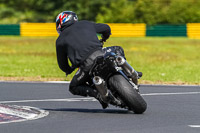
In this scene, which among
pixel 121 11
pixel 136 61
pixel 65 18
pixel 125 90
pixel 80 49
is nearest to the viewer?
pixel 125 90

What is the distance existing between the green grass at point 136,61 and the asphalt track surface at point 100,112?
322 centimetres

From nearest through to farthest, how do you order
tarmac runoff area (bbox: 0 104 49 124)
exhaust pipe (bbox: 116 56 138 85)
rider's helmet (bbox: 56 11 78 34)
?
tarmac runoff area (bbox: 0 104 49 124)
exhaust pipe (bbox: 116 56 138 85)
rider's helmet (bbox: 56 11 78 34)

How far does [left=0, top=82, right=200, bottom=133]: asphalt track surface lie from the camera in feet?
25.0

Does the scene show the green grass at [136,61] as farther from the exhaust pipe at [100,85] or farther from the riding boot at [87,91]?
the exhaust pipe at [100,85]

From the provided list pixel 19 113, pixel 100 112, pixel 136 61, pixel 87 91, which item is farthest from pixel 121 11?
pixel 19 113

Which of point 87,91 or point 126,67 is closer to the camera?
point 126,67

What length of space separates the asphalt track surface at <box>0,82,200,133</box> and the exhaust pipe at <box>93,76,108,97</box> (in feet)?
1.25

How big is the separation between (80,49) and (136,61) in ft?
50.9

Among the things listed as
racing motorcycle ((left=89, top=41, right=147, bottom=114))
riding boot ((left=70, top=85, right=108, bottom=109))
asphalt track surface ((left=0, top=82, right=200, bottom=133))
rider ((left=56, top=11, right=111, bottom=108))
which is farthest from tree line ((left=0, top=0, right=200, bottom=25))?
racing motorcycle ((left=89, top=41, right=147, bottom=114))

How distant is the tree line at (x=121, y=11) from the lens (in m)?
56.0

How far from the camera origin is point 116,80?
862 centimetres

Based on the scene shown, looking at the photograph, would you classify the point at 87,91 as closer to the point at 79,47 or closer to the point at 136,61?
the point at 79,47

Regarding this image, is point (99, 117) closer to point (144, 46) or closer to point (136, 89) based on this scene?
point (136, 89)

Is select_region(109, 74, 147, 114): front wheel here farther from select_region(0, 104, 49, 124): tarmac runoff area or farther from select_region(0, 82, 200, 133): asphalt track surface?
select_region(0, 104, 49, 124): tarmac runoff area
